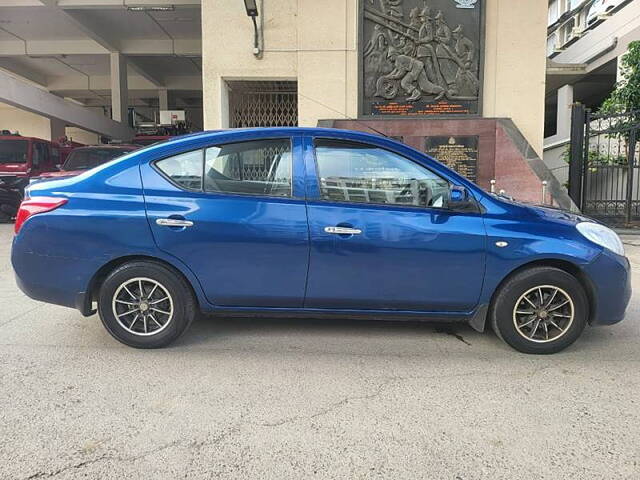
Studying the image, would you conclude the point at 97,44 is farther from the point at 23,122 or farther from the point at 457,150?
the point at 457,150

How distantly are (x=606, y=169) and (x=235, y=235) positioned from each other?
10897mm

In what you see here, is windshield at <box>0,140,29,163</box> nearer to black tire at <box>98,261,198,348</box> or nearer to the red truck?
the red truck

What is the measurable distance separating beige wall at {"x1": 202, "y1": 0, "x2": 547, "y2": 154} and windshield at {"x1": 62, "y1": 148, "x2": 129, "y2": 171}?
2807 millimetres

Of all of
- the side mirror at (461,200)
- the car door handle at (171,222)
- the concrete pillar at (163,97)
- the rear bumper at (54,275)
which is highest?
the concrete pillar at (163,97)

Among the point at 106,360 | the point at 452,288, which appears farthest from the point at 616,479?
the point at 106,360

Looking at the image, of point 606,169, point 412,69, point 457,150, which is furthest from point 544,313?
point 606,169

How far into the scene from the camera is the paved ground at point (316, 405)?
2.72m

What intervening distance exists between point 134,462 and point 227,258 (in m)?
1.74

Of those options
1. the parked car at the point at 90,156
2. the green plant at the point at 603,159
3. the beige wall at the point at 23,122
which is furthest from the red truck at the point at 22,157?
the beige wall at the point at 23,122

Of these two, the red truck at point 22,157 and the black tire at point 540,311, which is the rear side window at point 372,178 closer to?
the black tire at point 540,311

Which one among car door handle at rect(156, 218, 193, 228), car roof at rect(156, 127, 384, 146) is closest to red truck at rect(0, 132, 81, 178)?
car roof at rect(156, 127, 384, 146)

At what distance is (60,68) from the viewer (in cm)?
Answer: 2594

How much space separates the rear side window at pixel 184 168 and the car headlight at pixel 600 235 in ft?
10.0

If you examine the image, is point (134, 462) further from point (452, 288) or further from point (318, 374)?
point (452, 288)
